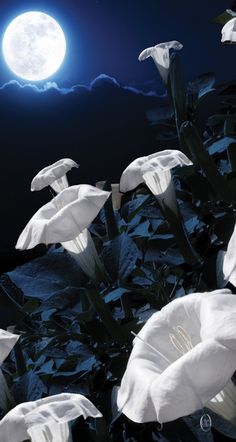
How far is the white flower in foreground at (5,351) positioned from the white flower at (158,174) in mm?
180

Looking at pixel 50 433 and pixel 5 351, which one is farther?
pixel 5 351

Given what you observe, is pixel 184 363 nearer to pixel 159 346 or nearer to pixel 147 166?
pixel 159 346

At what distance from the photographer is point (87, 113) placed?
3.10 metres

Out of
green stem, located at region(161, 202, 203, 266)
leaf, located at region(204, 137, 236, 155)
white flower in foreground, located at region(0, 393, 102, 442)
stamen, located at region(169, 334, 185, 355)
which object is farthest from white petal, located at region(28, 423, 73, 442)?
leaf, located at region(204, 137, 236, 155)

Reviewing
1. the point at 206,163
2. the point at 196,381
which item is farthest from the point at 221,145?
the point at 196,381

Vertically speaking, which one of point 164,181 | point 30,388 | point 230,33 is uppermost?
point 230,33

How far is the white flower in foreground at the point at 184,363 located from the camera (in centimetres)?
39

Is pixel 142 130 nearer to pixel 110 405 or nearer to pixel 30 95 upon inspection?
pixel 30 95

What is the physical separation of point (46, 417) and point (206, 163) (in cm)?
33

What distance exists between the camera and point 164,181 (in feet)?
2.44

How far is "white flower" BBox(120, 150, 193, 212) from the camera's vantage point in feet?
2.25

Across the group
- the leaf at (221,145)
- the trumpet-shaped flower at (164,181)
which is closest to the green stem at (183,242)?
the trumpet-shaped flower at (164,181)

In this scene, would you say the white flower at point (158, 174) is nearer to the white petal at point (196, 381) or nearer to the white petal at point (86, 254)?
the white petal at point (86, 254)

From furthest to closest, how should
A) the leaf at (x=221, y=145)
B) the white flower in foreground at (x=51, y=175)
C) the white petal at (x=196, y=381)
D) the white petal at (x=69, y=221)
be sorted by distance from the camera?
the white flower in foreground at (x=51, y=175), the leaf at (x=221, y=145), the white petal at (x=69, y=221), the white petal at (x=196, y=381)
